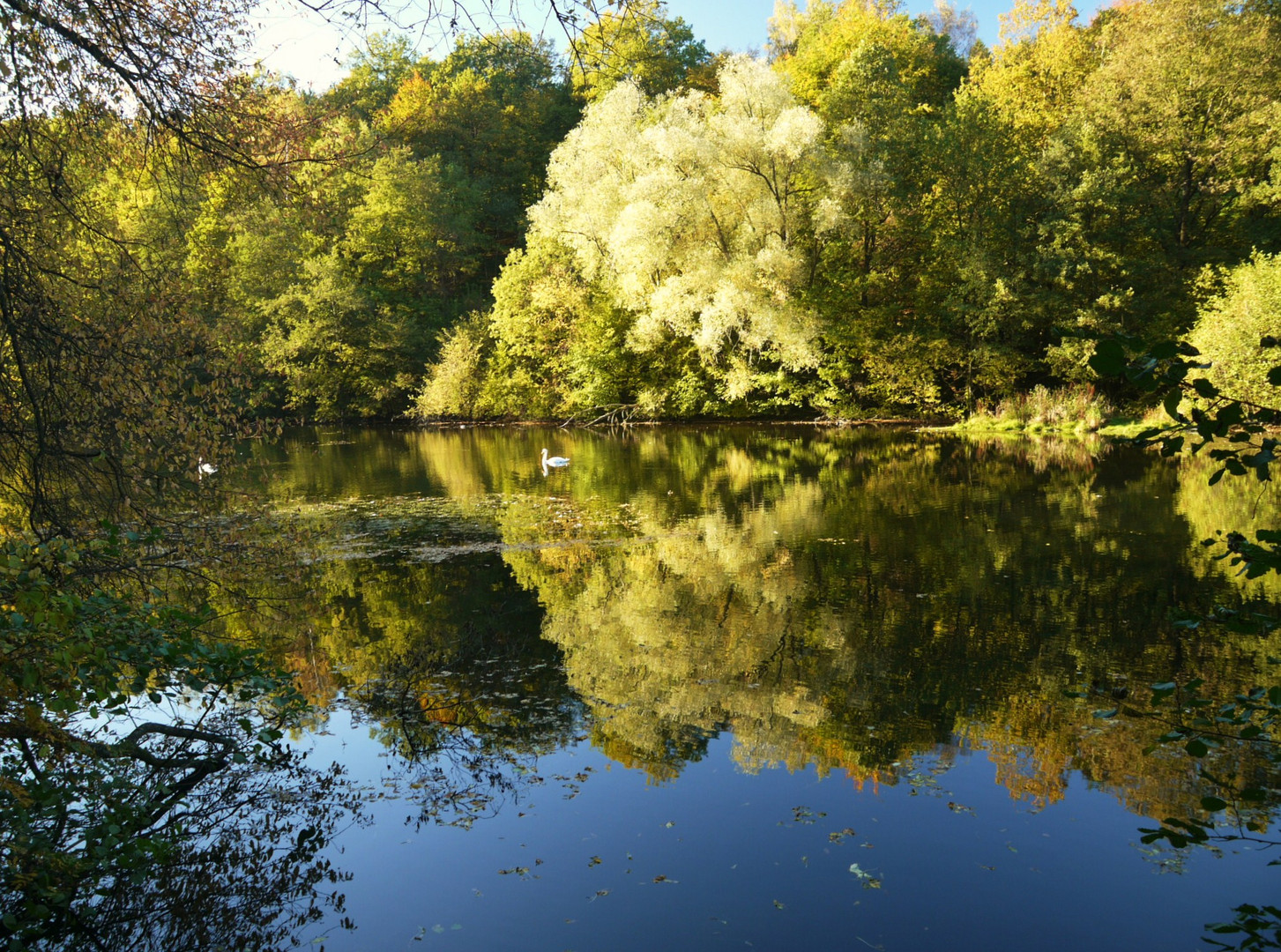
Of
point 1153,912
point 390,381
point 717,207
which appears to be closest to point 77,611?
point 1153,912

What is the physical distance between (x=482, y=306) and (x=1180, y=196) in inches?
1052

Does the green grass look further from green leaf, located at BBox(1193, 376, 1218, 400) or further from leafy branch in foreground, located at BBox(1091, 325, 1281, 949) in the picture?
green leaf, located at BBox(1193, 376, 1218, 400)

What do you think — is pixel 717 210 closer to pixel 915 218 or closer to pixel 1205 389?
pixel 915 218

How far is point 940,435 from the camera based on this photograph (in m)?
26.2

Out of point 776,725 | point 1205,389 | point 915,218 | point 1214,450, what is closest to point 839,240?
point 915,218

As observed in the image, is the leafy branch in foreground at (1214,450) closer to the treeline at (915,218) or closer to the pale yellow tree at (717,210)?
the treeline at (915,218)

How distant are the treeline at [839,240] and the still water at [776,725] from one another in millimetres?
10837

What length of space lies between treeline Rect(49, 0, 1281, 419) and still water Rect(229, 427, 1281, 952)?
1084 cm

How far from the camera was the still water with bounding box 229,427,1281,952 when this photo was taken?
183 inches

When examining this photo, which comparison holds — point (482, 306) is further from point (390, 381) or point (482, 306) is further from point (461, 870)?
point (461, 870)

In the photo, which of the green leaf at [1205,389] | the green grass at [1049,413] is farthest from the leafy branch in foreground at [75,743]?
Result: the green grass at [1049,413]

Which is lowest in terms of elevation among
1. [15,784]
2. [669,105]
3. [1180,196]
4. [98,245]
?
[15,784]

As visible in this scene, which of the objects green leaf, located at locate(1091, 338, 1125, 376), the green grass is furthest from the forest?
the green grass

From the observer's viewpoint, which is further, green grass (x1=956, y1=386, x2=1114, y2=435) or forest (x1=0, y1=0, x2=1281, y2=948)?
green grass (x1=956, y1=386, x2=1114, y2=435)
